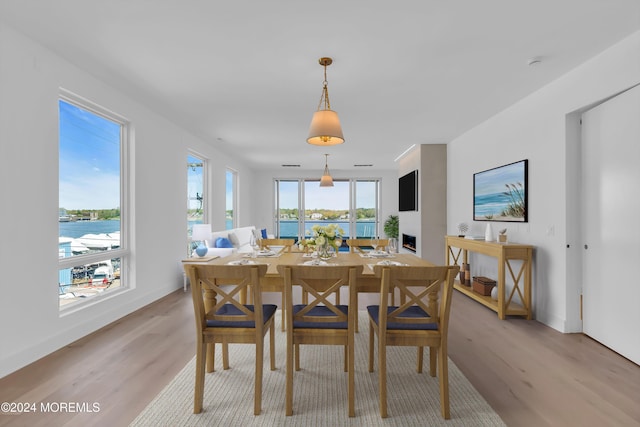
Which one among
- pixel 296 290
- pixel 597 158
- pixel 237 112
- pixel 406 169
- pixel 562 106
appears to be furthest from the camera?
pixel 406 169

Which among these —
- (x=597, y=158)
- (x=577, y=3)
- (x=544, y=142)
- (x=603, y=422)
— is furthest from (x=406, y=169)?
(x=603, y=422)

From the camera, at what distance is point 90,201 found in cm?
329

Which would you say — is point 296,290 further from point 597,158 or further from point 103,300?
point 597,158

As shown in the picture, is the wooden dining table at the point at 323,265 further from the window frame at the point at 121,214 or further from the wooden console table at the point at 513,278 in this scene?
the window frame at the point at 121,214

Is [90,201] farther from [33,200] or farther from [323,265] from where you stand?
[323,265]

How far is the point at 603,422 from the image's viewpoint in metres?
1.79

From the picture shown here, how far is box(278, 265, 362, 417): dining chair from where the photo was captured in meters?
1.81

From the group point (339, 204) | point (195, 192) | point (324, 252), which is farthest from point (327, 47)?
point (339, 204)

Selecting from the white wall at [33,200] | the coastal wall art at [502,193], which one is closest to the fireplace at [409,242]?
the coastal wall art at [502,193]

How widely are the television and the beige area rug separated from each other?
168 inches

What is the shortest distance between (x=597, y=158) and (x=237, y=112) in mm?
3898

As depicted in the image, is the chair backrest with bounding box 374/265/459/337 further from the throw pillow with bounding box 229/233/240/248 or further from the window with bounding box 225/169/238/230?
the window with bounding box 225/169/238/230

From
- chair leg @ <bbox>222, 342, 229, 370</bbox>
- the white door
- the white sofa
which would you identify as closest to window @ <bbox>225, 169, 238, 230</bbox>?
the white sofa

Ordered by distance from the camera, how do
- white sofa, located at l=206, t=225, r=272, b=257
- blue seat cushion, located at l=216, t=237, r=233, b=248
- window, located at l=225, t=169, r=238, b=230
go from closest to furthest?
white sofa, located at l=206, t=225, r=272, b=257
blue seat cushion, located at l=216, t=237, r=233, b=248
window, located at l=225, t=169, r=238, b=230
